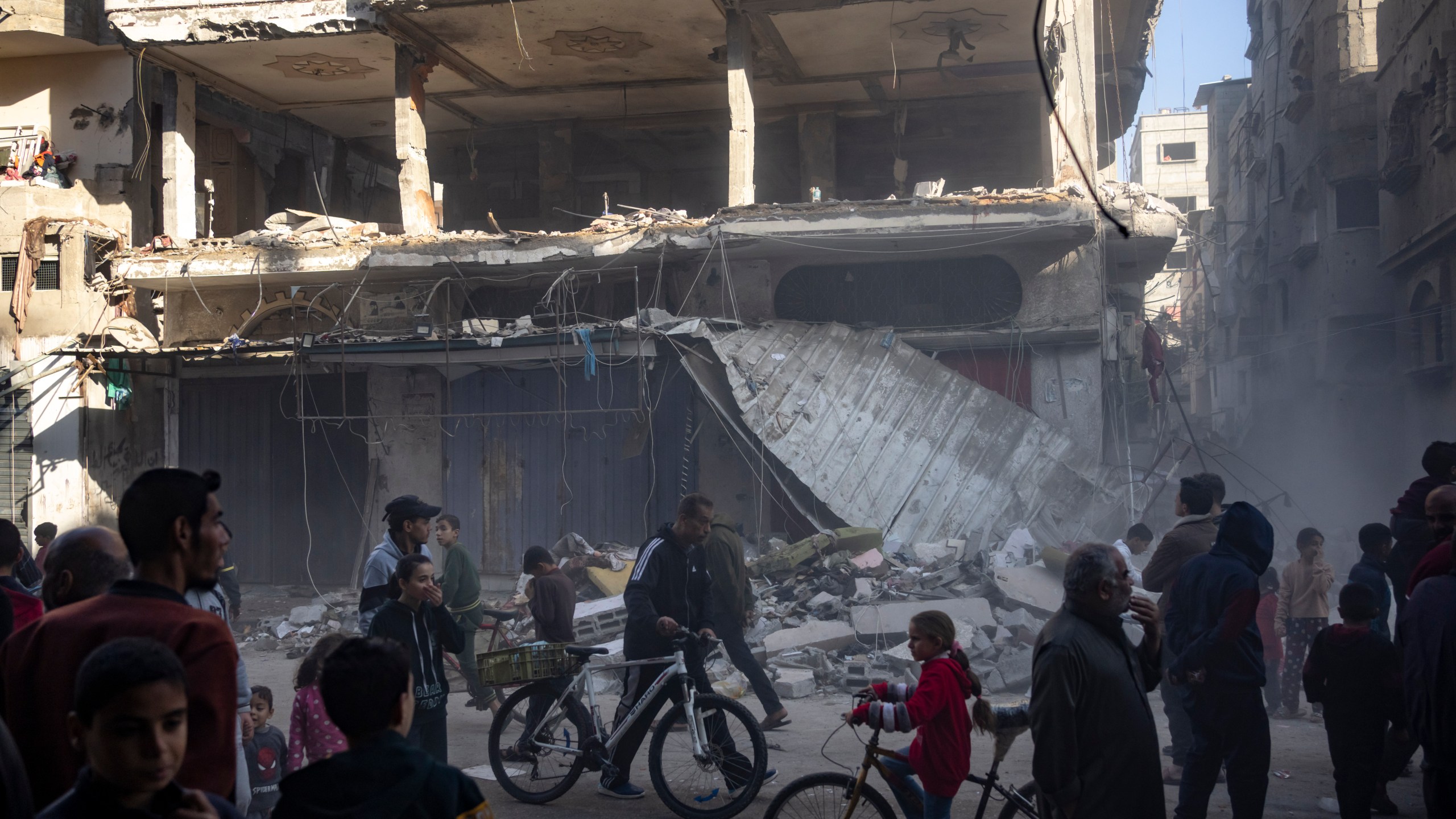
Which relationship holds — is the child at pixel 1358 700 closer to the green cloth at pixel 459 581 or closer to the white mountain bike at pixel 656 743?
the white mountain bike at pixel 656 743

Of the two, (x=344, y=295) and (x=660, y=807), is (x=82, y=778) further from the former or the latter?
(x=344, y=295)

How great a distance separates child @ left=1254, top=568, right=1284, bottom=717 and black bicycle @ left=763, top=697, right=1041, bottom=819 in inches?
164

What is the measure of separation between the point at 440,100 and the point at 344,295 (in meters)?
3.66

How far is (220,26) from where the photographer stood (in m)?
12.6

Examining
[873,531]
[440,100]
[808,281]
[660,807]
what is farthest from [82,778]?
[440,100]

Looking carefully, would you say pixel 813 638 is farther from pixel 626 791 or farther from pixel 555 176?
pixel 555 176

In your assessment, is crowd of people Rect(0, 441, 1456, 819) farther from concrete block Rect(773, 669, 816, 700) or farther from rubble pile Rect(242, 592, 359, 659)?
rubble pile Rect(242, 592, 359, 659)

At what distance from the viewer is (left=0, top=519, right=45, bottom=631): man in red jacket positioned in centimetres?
389

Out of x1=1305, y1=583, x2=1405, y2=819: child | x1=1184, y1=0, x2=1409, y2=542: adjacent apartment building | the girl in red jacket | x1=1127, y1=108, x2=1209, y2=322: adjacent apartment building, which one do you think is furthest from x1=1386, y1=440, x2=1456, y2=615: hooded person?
x1=1127, y1=108, x2=1209, y2=322: adjacent apartment building

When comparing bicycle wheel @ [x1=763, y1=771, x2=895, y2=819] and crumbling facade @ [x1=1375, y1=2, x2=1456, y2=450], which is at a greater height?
crumbling facade @ [x1=1375, y1=2, x2=1456, y2=450]

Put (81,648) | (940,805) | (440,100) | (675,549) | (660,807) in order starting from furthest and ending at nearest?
(440,100) → (675,549) → (660,807) → (940,805) → (81,648)

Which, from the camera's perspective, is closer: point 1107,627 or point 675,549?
point 1107,627

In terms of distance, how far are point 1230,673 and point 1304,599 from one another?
331 centimetres

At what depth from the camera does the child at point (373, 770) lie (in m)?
2.13
